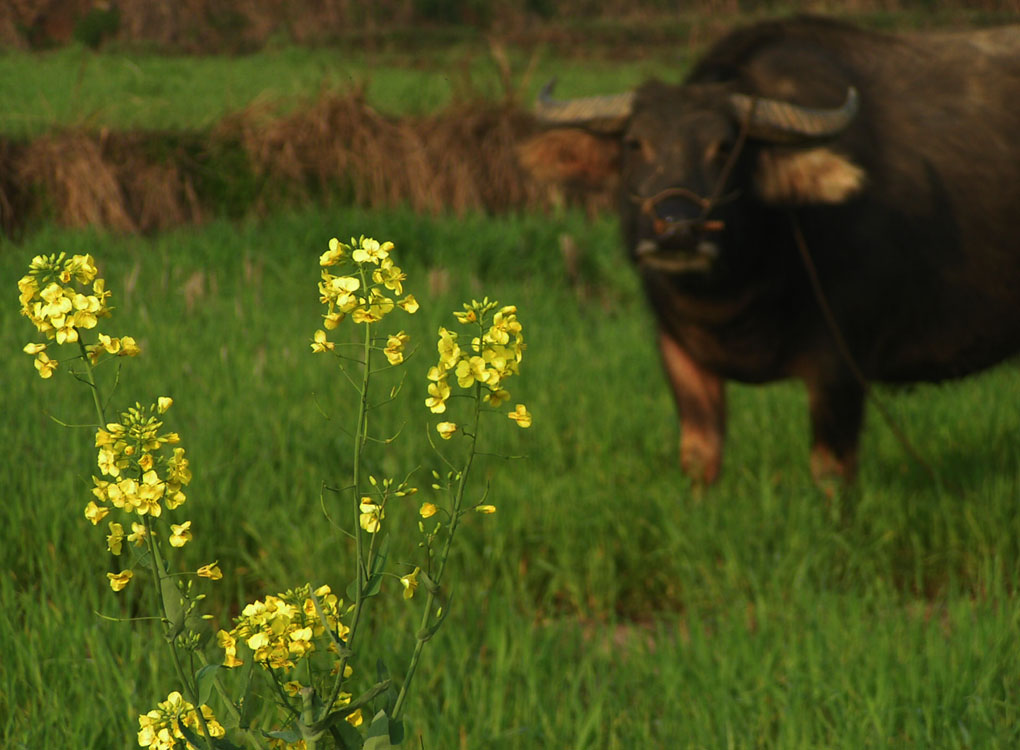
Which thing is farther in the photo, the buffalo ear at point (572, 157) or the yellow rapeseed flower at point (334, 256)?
the buffalo ear at point (572, 157)

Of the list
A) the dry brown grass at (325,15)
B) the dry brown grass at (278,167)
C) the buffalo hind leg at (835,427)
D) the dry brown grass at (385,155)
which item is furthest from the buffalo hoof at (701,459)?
the dry brown grass at (325,15)

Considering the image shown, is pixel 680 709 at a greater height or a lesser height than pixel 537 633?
greater

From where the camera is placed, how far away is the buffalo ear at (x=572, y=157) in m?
3.77

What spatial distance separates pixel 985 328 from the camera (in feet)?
11.7

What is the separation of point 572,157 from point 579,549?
1.38 meters

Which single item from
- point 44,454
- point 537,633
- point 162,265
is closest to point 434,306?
point 162,265

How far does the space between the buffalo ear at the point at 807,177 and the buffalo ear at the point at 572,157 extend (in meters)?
0.53

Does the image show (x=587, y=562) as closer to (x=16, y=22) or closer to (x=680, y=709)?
(x=680, y=709)

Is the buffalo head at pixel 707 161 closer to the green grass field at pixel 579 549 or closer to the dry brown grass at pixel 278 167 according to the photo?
the green grass field at pixel 579 549

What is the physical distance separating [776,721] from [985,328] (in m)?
1.88

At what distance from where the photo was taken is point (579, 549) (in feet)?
9.64

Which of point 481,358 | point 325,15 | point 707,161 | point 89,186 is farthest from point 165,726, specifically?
point 325,15

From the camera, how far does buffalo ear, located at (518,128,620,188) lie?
148 inches

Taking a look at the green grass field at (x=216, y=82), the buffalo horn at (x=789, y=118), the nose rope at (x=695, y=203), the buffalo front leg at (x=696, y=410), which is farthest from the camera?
the green grass field at (x=216, y=82)
